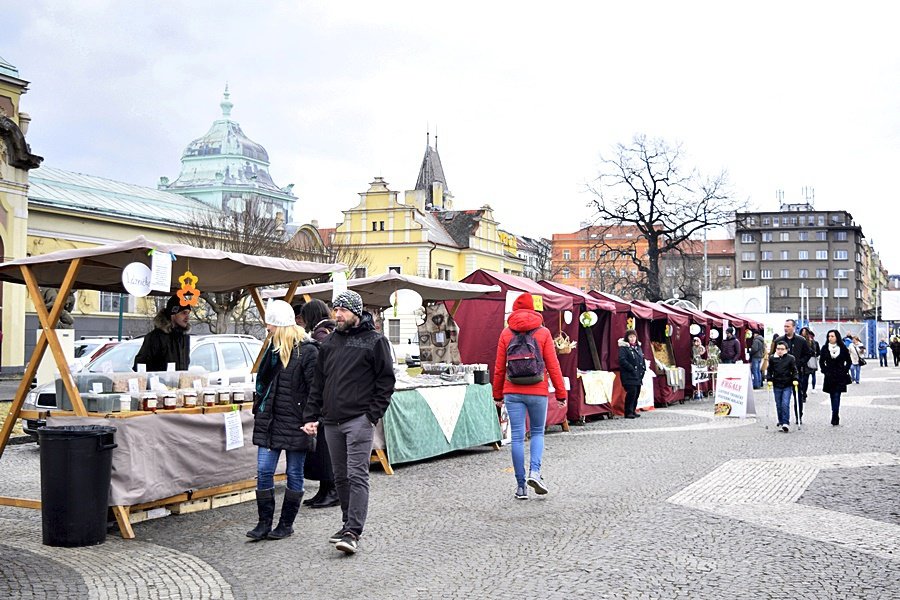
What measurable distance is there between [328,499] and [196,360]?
6537mm

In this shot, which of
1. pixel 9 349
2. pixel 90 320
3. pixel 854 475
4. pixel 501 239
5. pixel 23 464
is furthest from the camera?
pixel 501 239

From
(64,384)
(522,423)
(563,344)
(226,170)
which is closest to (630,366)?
(563,344)

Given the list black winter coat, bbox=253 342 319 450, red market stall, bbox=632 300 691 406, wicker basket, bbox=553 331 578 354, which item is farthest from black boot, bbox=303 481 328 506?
red market stall, bbox=632 300 691 406

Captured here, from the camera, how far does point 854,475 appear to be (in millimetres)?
10969

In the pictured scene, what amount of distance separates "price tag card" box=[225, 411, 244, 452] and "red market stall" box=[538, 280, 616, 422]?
9.77 meters

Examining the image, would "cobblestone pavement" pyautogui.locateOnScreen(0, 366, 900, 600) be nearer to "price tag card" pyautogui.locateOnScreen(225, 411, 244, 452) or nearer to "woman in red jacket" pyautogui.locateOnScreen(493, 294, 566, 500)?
"woman in red jacket" pyautogui.locateOnScreen(493, 294, 566, 500)

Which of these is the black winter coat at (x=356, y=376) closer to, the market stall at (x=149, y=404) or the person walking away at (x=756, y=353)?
the market stall at (x=149, y=404)

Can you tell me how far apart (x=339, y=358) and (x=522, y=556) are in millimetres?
1982

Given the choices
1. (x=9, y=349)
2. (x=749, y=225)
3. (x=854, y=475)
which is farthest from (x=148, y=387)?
(x=749, y=225)

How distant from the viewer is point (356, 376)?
697 centimetres

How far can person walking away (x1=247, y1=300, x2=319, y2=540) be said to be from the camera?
7.40 meters

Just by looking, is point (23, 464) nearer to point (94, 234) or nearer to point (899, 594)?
Answer: point (899, 594)

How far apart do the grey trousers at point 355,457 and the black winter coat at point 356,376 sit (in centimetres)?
6

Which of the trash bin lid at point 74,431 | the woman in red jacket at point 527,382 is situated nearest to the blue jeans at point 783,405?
the woman in red jacket at point 527,382
